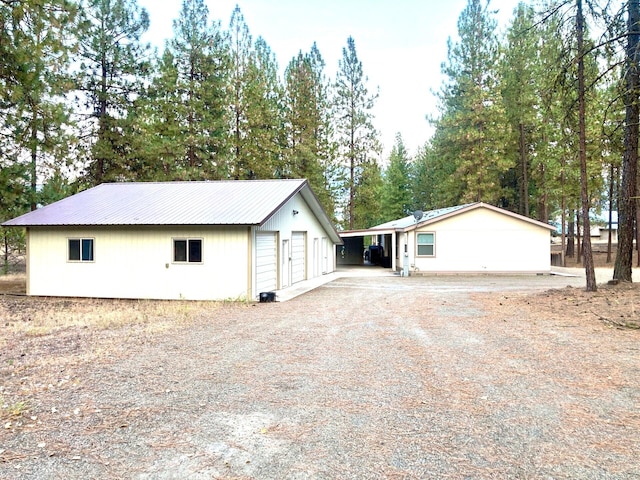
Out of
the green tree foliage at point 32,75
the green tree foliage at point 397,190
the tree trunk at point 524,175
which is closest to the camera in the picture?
the green tree foliage at point 32,75

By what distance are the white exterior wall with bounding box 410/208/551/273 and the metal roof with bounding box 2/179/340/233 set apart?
658 cm

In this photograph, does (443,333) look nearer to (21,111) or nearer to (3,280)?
(21,111)

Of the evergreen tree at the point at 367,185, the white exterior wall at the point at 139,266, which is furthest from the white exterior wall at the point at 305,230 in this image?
the evergreen tree at the point at 367,185

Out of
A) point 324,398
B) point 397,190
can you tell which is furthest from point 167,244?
point 397,190

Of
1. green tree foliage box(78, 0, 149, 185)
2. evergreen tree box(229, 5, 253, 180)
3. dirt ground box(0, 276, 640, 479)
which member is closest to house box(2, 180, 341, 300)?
dirt ground box(0, 276, 640, 479)

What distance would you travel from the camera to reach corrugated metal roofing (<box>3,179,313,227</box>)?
13.0 m

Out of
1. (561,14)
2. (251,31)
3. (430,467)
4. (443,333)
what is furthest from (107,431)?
(251,31)

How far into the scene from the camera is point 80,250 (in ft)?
46.5

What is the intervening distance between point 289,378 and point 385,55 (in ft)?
82.9

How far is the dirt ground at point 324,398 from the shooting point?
3145mm

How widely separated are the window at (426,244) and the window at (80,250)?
1348 cm

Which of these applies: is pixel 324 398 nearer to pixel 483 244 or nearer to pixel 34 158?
pixel 34 158

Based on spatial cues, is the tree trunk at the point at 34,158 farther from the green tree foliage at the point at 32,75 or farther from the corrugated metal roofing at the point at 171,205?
the corrugated metal roofing at the point at 171,205

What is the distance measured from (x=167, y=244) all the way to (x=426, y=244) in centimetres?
1198
